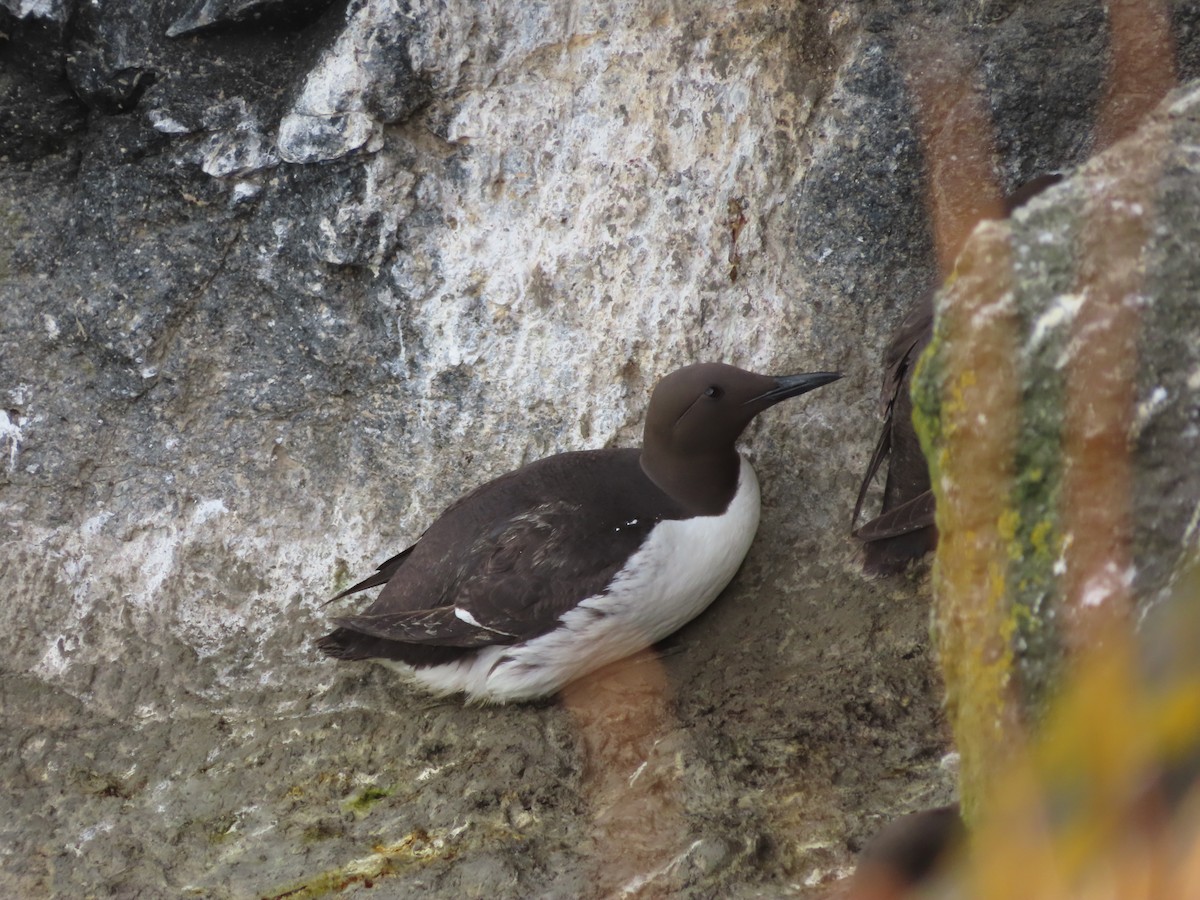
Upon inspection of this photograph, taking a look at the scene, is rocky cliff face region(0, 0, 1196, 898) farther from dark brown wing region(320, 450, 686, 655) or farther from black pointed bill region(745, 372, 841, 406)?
black pointed bill region(745, 372, 841, 406)

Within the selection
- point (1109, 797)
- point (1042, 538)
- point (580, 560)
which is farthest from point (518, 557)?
point (1109, 797)

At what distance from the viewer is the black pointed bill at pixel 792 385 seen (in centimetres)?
337

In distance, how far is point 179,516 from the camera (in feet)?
13.1

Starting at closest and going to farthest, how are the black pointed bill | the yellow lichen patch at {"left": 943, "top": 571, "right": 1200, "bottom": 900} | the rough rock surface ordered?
1. the yellow lichen patch at {"left": 943, "top": 571, "right": 1200, "bottom": 900}
2. the rough rock surface
3. the black pointed bill

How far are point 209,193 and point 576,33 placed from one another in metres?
1.15

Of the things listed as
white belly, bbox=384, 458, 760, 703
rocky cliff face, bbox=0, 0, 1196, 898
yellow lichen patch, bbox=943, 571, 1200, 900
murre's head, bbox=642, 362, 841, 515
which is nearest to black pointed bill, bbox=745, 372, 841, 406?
murre's head, bbox=642, 362, 841, 515

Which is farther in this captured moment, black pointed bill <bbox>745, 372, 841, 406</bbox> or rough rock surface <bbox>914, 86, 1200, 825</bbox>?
black pointed bill <bbox>745, 372, 841, 406</bbox>

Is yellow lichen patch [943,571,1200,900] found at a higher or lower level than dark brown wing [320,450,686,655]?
higher

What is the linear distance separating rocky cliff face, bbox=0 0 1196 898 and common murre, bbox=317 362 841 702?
0.47ft

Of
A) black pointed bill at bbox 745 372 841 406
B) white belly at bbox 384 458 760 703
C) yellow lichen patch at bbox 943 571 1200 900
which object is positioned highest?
yellow lichen patch at bbox 943 571 1200 900

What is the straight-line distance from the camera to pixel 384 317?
3.89 m

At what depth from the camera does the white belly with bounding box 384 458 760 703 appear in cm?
340

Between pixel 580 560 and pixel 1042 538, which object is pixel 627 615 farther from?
pixel 1042 538

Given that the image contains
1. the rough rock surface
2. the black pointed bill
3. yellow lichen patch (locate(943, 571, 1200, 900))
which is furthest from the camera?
the black pointed bill
